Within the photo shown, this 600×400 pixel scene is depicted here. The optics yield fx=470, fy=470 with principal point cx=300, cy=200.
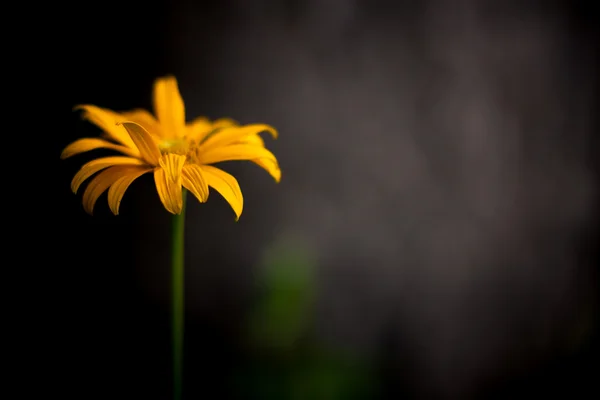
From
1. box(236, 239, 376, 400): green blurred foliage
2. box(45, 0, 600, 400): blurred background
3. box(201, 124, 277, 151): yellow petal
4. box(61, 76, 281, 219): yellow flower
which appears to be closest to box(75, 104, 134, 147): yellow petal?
box(61, 76, 281, 219): yellow flower

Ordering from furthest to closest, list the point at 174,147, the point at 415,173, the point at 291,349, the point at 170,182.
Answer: the point at 415,173
the point at 291,349
the point at 174,147
the point at 170,182

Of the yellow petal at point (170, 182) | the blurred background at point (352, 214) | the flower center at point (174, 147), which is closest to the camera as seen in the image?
the yellow petal at point (170, 182)

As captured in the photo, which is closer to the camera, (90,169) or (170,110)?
(90,169)

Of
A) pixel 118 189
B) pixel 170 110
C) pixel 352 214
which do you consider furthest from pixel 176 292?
pixel 352 214

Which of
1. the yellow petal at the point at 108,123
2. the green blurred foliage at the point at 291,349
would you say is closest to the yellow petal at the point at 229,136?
the yellow petal at the point at 108,123

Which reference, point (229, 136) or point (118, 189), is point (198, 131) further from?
point (118, 189)

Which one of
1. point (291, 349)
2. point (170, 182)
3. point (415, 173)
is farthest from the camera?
point (415, 173)

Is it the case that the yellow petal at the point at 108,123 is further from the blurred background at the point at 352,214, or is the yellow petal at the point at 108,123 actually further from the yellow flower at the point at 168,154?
the blurred background at the point at 352,214

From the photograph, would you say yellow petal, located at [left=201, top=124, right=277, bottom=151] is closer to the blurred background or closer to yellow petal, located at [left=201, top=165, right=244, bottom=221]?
yellow petal, located at [left=201, top=165, right=244, bottom=221]
